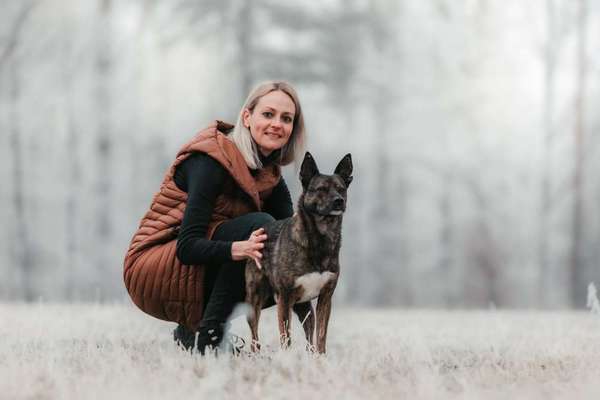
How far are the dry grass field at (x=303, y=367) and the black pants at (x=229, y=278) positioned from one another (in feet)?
1.06

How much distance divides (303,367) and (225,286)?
36.9 inches

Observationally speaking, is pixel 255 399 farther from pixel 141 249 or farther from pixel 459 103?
pixel 459 103

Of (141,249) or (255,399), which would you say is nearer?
(255,399)

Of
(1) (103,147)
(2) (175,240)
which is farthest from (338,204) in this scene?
(1) (103,147)

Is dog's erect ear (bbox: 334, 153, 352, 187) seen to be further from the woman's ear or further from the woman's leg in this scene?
the woman's ear

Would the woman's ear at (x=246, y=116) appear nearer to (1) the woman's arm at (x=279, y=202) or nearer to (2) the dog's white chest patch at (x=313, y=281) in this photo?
(1) the woman's arm at (x=279, y=202)

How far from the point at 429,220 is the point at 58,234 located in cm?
744

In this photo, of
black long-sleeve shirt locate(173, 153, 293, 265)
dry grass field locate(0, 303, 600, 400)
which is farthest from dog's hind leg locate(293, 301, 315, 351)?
black long-sleeve shirt locate(173, 153, 293, 265)

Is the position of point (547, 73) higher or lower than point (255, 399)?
higher

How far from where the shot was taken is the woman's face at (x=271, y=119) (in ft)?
13.0

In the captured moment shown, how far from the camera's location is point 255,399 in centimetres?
269

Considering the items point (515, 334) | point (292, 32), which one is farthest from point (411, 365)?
point (292, 32)

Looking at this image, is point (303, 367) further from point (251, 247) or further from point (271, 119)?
point (271, 119)

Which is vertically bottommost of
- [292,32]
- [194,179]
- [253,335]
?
[253,335]
